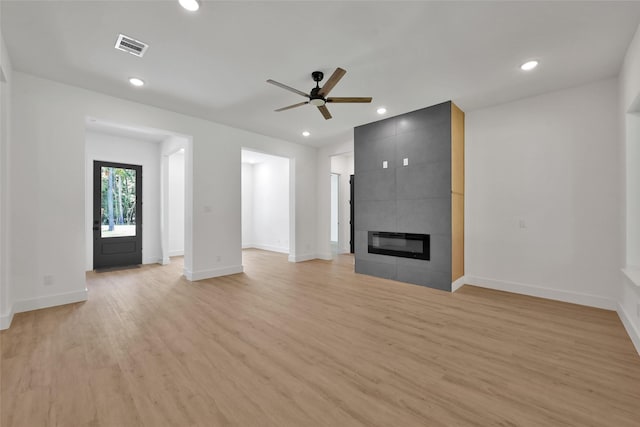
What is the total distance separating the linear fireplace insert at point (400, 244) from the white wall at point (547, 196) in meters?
0.81

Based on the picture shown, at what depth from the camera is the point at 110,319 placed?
123 inches

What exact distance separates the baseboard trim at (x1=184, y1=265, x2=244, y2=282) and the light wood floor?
996 millimetres

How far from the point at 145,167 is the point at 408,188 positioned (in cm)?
609

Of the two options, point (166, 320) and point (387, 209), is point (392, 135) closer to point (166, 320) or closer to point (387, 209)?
point (387, 209)

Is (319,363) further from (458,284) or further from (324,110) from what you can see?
(458,284)

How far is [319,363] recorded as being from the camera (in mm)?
2213

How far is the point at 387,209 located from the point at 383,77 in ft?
7.65

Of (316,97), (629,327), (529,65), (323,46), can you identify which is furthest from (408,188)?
(629,327)

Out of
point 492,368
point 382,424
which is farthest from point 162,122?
point 492,368

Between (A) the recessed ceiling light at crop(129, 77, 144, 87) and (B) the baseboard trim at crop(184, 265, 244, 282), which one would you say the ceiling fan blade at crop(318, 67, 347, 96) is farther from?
(B) the baseboard trim at crop(184, 265, 244, 282)

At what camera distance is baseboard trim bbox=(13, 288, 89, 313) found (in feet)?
11.0

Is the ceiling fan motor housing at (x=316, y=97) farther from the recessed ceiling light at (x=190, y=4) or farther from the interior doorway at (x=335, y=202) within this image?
the interior doorway at (x=335, y=202)

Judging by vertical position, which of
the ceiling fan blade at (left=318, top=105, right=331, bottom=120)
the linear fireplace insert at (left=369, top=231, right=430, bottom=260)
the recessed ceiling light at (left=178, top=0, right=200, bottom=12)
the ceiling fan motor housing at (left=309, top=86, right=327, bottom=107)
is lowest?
the linear fireplace insert at (left=369, top=231, right=430, bottom=260)

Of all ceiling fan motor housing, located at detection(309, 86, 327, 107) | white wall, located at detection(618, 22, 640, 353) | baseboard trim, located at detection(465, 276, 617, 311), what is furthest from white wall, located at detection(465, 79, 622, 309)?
ceiling fan motor housing, located at detection(309, 86, 327, 107)
